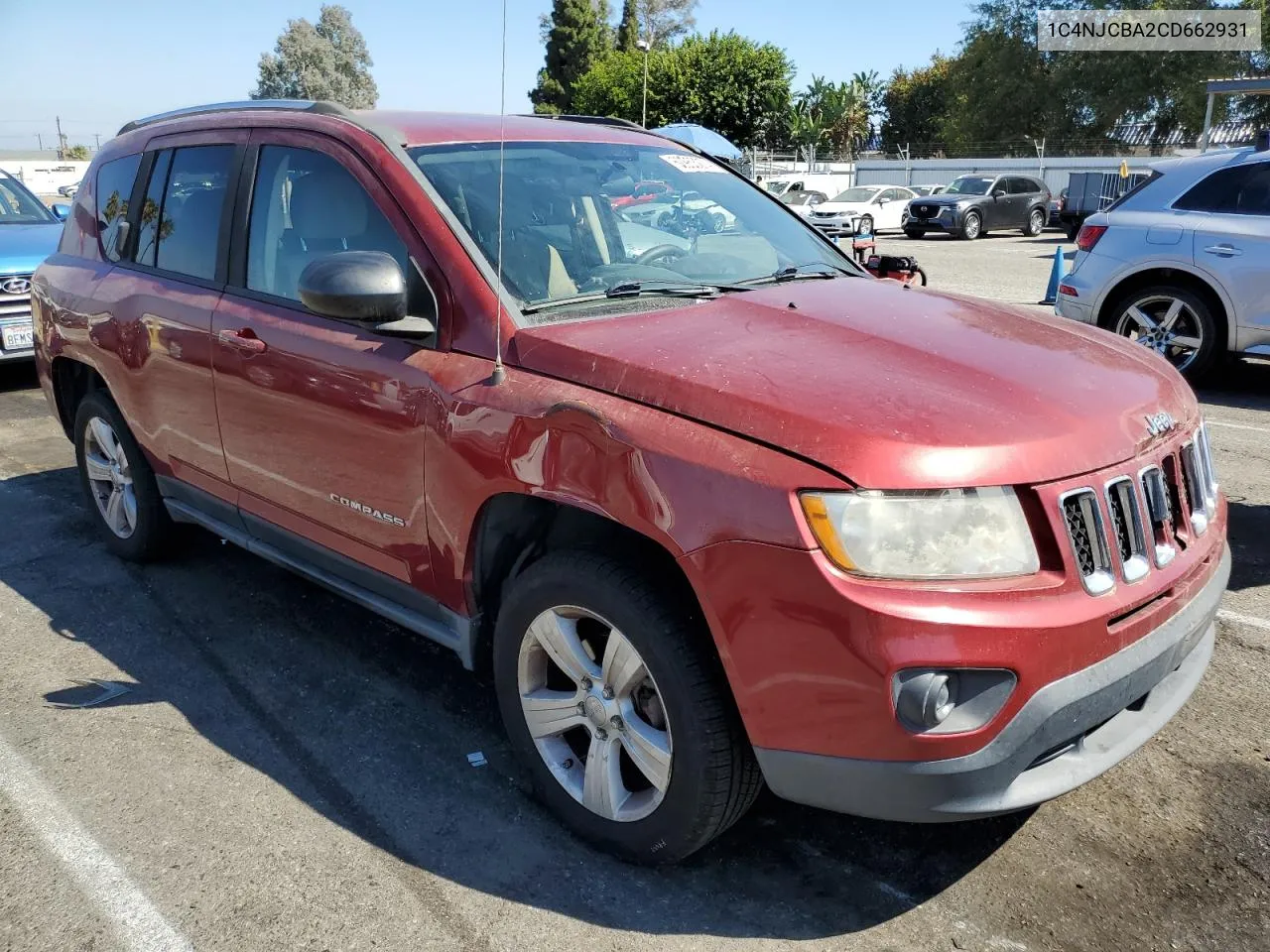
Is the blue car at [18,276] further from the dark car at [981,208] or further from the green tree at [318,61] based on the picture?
the green tree at [318,61]

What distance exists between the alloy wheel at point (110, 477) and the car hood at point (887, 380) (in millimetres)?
2735

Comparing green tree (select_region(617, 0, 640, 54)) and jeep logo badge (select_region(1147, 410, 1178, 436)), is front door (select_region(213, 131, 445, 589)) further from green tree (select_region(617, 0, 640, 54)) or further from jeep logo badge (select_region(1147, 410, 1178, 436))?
green tree (select_region(617, 0, 640, 54))

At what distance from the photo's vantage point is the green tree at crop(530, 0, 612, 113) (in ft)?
215

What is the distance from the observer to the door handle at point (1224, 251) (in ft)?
23.8

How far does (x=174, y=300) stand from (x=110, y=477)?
4.14 feet

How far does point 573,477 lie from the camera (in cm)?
245

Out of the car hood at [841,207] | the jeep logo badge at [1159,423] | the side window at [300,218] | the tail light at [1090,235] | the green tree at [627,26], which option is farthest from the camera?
the green tree at [627,26]

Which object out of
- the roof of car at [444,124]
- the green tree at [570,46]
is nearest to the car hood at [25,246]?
the roof of car at [444,124]

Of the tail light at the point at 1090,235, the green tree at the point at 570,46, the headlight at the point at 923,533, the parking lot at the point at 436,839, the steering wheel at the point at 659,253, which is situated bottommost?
the parking lot at the point at 436,839

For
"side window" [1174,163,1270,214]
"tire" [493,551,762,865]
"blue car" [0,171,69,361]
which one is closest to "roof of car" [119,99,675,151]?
"tire" [493,551,762,865]

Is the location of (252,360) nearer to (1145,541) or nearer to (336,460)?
(336,460)

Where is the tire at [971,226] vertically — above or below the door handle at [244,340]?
above

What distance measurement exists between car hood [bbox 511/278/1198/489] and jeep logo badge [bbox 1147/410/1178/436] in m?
0.03

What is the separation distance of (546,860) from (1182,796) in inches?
69.8
